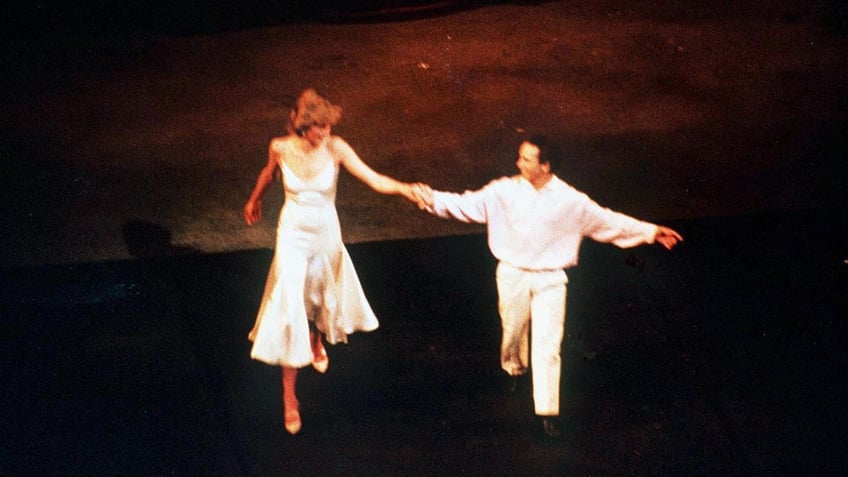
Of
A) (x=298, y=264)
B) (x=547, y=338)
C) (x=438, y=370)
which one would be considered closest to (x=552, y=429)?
(x=547, y=338)

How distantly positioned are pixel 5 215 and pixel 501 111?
5344mm

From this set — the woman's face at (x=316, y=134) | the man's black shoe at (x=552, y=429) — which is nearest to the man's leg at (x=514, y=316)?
the man's black shoe at (x=552, y=429)

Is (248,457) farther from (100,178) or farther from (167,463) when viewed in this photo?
(100,178)

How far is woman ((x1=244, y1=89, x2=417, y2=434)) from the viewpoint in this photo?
20.7ft

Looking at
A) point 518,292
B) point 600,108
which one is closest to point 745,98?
point 600,108

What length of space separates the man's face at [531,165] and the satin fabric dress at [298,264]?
1253mm

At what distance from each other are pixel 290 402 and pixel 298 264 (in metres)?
0.99

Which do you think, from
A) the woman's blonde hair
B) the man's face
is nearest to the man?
the man's face

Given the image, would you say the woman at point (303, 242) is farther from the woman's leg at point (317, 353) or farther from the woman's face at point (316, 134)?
the woman's leg at point (317, 353)

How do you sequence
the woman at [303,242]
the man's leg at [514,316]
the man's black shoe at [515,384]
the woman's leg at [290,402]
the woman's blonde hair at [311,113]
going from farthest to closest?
the man's black shoe at [515,384] < the woman's leg at [290,402] < the man's leg at [514,316] < the woman at [303,242] < the woman's blonde hair at [311,113]

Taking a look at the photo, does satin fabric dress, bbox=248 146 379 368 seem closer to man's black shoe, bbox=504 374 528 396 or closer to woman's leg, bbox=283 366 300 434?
woman's leg, bbox=283 366 300 434

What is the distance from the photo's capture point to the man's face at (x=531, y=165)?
606 cm

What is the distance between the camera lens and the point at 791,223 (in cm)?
886

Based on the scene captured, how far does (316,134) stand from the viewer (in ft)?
20.5
